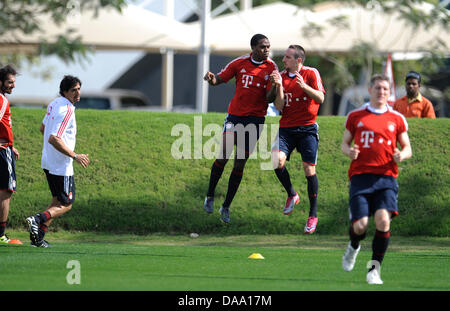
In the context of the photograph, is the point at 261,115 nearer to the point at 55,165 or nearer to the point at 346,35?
the point at 55,165

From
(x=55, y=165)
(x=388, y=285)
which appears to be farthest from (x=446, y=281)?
(x=55, y=165)

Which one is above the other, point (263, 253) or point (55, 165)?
point (55, 165)

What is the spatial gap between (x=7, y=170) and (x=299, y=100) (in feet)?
14.7

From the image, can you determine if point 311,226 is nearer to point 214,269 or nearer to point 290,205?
point 290,205

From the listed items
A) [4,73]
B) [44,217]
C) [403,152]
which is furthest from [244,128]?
[4,73]

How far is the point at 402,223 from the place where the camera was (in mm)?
16109

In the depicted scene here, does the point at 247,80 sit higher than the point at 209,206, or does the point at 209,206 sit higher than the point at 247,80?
the point at 247,80

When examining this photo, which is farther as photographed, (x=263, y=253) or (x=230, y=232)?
(x=230, y=232)

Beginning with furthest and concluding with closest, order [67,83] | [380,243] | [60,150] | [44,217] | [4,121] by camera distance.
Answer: [4,121] < [44,217] < [67,83] < [60,150] < [380,243]

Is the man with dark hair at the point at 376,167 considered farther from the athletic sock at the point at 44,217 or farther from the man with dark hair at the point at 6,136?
the man with dark hair at the point at 6,136

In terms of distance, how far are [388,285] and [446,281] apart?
91 centimetres

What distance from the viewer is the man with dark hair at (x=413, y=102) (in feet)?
52.5

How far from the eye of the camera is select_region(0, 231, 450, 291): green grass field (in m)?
8.27

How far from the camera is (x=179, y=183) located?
1700 cm
